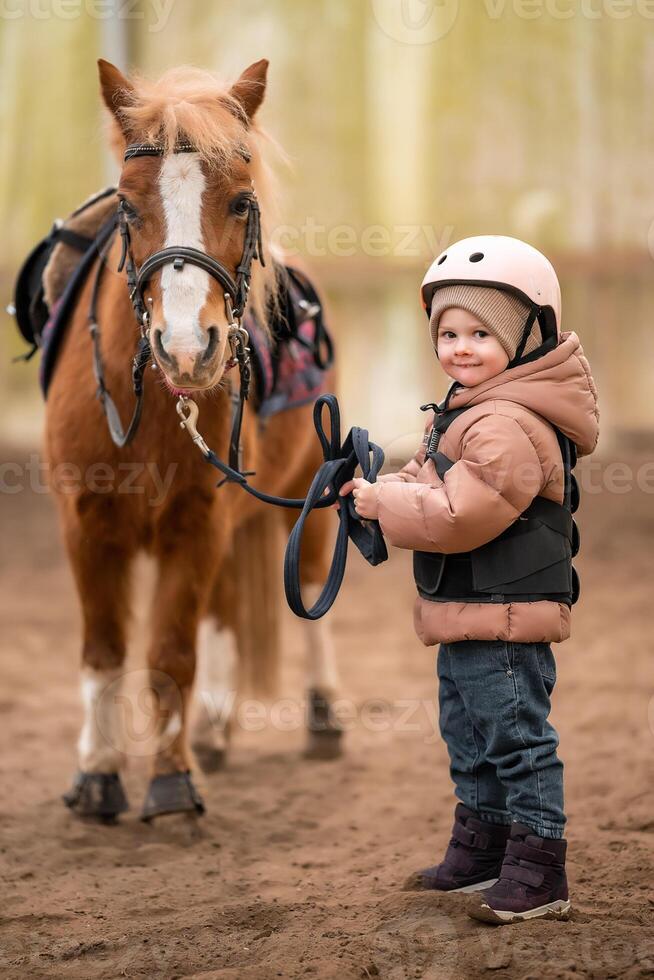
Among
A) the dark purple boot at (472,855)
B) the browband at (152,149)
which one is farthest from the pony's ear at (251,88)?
the dark purple boot at (472,855)

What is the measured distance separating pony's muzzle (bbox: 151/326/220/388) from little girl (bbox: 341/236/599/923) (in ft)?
1.38

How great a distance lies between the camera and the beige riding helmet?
7.16 feet

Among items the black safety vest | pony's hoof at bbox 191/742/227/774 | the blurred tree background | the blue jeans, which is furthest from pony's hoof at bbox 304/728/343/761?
the blurred tree background

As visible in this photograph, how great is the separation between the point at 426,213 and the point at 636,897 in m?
5.93

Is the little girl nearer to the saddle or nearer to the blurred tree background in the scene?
the saddle

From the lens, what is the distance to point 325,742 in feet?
13.3

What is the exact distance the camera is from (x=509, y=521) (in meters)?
2.15

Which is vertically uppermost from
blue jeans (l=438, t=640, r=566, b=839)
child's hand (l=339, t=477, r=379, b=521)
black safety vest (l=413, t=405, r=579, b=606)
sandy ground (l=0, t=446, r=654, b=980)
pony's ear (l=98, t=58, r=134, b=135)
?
pony's ear (l=98, t=58, r=134, b=135)

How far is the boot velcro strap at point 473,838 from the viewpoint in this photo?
238cm

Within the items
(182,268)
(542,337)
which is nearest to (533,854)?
(542,337)

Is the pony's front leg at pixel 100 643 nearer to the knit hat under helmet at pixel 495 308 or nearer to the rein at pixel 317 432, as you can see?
the rein at pixel 317 432

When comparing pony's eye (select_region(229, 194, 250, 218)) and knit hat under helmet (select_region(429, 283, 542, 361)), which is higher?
pony's eye (select_region(229, 194, 250, 218))

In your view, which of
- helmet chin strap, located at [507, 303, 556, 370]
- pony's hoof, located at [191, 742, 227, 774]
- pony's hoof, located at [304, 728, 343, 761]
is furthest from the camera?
pony's hoof, located at [304, 728, 343, 761]

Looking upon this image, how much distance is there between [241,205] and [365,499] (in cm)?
81
